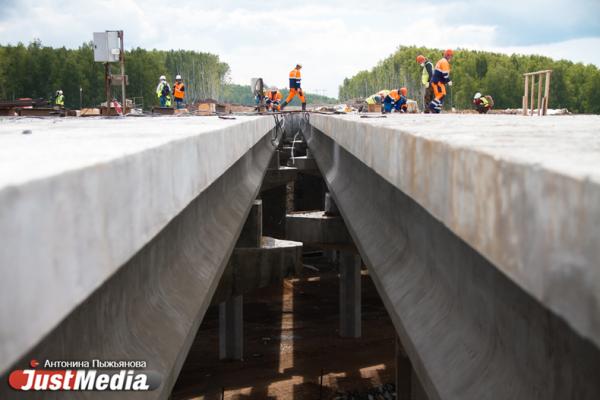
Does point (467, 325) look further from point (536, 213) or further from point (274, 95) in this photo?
point (274, 95)

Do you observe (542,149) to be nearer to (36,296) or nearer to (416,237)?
(36,296)

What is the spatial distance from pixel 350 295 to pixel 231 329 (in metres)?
4.83

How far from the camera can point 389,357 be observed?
2209cm

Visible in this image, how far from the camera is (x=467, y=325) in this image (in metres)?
3.14

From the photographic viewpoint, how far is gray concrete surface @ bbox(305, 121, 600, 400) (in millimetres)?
2156

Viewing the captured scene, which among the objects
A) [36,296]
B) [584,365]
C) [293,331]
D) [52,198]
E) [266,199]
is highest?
[52,198]

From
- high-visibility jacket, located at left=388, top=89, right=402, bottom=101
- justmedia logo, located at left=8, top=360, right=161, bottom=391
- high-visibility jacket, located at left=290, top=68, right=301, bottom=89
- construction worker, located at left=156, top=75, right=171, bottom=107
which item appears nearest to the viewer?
justmedia logo, located at left=8, top=360, right=161, bottom=391

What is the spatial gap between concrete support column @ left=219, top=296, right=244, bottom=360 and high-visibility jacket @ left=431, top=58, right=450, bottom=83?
10.1 meters

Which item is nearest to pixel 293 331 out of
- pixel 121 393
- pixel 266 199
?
pixel 266 199

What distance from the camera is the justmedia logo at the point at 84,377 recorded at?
207cm

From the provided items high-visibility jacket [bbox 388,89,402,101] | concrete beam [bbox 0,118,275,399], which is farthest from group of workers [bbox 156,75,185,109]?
concrete beam [bbox 0,118,275,399]

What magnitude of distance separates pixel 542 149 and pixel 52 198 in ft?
4.90

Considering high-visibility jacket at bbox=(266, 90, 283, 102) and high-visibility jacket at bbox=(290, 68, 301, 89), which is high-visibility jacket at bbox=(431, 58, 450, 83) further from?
high-visibility jacket at bbox=(266, 90, 283, 102)

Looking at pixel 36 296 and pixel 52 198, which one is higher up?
pixel 52 198
